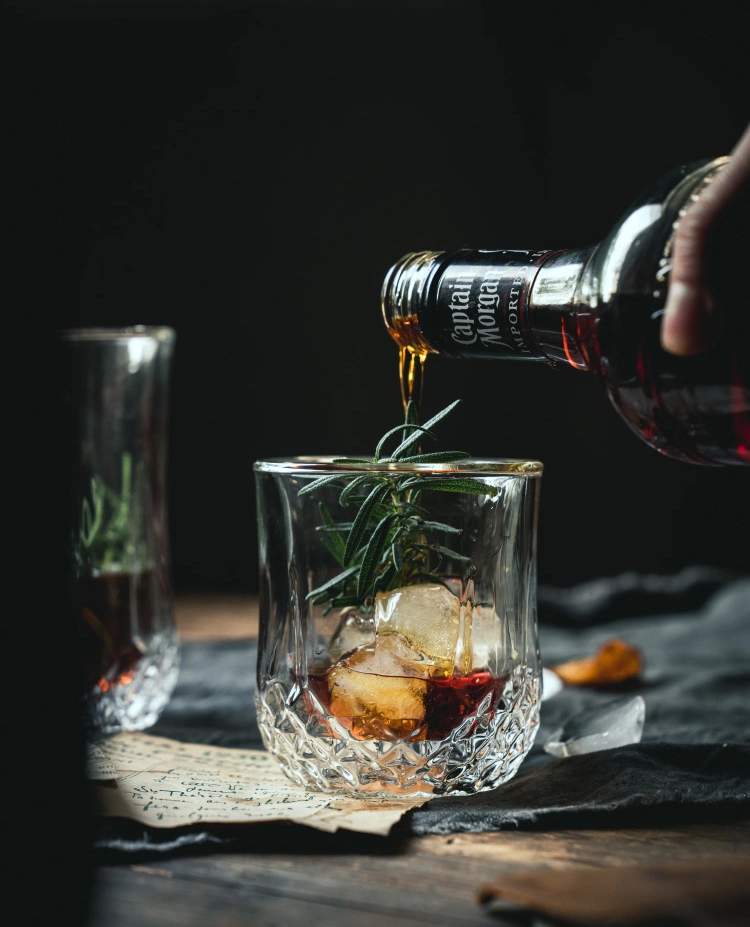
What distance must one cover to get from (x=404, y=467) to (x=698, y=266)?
0.74 feet

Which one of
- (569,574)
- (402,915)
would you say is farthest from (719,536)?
(402,915)

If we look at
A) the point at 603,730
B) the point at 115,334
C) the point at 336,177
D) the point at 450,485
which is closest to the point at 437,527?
the point at 450,485

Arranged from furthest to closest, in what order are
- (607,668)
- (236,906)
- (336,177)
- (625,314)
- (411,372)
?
(336,177), (607,668), (411,372), (625,314), (236,906)

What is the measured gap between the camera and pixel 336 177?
8.69ft

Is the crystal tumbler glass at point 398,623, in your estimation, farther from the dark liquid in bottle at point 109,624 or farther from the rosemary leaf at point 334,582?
the dark liquid in bottle at point 109,624

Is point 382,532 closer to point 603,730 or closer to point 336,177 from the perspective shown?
point 603,730

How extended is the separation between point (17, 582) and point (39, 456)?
0.07 m

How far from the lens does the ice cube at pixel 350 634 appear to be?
A: 74 cm

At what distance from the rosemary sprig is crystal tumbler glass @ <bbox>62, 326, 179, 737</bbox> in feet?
0.85

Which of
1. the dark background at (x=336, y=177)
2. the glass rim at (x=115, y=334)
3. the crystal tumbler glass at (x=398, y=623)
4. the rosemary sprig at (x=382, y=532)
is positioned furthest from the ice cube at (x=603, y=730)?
the dark background at (x=336, y=177)

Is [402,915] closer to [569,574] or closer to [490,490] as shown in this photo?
[490,490]

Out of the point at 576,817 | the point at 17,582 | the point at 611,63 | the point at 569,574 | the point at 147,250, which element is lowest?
the point at 569,574

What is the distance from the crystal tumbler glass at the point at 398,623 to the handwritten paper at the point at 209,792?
25 mm

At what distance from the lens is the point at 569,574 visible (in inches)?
113
